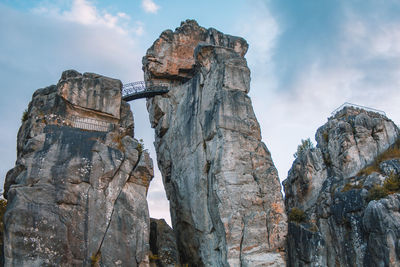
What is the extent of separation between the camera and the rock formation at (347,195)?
2877cm

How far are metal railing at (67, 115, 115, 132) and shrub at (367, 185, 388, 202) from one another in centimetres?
1697

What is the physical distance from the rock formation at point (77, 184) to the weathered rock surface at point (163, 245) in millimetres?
3445

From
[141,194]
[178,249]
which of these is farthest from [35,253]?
[178,249]

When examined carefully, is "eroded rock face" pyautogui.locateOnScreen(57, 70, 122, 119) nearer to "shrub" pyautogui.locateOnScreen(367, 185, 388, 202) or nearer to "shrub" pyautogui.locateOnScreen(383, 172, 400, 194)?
"shrub" pyautogui.locateOnScreen(367, 185, 388, 202)

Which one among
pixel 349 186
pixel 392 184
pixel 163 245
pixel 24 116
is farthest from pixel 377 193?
pixel 24 116

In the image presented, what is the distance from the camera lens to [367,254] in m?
29.1

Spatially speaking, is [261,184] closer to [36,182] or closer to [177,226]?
[177,226]

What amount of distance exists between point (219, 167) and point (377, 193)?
10284 millimetres

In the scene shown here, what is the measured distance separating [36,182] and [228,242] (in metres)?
11.0

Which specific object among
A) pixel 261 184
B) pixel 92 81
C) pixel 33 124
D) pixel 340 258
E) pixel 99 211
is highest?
pixel 92 81

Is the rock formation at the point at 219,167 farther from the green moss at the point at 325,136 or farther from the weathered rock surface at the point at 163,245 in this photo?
the green moss at the point at 325,136

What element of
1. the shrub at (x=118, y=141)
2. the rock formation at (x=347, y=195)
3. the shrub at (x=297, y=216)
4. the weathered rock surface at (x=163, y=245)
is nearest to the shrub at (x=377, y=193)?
the rock formation at (x=347, y=195)

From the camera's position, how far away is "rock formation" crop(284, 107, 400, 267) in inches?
1133

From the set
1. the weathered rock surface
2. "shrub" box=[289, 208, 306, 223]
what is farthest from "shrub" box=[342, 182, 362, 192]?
the weathered rock surface
